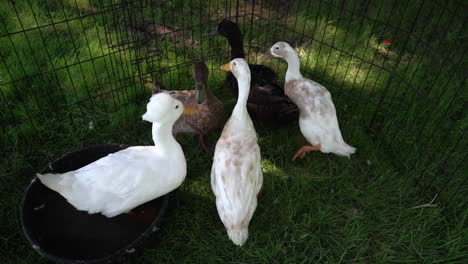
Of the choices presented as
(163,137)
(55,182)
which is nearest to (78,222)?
(55,182)

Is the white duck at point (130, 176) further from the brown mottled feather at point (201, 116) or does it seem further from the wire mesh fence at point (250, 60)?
the wire mesh fence at point (250, 60)

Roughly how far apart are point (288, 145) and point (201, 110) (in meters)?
0.85

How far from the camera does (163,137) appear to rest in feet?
8.45

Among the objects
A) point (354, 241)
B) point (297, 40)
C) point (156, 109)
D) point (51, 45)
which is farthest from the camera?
point (297, 40)

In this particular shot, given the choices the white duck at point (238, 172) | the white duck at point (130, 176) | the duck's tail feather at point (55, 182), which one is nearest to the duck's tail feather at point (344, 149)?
the white duck at point (238, 172)

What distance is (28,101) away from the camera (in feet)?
11.6

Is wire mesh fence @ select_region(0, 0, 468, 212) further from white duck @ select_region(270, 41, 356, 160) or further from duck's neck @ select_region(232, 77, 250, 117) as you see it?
duck's neck @ select_region(232, 77, 250, 117)

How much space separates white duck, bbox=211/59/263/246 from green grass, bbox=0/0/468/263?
0.24 meters

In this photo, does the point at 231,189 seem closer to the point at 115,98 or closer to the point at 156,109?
the point at 156,109

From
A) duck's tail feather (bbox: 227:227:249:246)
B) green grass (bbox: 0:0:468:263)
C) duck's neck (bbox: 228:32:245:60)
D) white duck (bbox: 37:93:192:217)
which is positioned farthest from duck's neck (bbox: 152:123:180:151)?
duck's neck (bbox: 228:32:245:60)

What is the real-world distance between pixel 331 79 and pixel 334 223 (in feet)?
5.92

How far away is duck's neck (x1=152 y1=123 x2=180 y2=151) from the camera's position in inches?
100

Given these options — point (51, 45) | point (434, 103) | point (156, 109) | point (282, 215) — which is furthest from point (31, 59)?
point (434, 103)

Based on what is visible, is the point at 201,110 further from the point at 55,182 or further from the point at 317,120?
the point at 55,182
